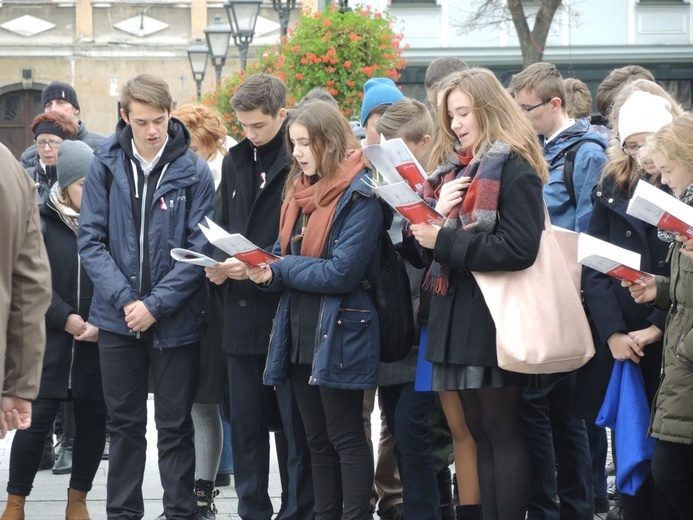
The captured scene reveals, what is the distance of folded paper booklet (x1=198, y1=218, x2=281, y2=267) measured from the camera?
16.3ft

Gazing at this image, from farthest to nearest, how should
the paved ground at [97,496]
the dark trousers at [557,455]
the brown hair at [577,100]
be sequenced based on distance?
the brown hair at [577,100], the paved ground at [97,496], the dark trousers at [557,455]

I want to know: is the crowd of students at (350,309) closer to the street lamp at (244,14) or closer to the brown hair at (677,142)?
the brown hair at (677,142)

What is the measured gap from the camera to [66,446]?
7.39m

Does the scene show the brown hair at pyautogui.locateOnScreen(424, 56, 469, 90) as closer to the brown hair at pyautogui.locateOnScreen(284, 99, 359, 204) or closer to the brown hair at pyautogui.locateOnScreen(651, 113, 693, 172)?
the brown hair at pyautogui.locateOnScreen(284, 99, 359, 204)

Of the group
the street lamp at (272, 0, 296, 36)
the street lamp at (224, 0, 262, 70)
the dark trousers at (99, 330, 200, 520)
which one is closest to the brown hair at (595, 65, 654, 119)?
the dark trousers at (99, 330, 200, 520)

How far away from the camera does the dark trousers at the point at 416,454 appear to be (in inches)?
218

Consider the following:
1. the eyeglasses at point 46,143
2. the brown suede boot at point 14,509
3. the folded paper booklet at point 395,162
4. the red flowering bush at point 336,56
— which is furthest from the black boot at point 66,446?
the red flowering bush at point 336,56

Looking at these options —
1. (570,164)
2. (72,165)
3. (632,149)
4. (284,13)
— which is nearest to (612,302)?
(632,149)

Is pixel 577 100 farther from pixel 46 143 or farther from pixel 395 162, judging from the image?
pixel 46 143

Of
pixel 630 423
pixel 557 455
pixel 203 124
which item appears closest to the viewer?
pixel 630 423

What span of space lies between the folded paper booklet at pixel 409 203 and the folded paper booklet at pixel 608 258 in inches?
24.3

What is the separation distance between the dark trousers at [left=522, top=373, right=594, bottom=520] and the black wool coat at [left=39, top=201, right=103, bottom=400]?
2.24m

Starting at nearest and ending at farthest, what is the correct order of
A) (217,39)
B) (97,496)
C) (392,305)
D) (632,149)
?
1. (632,149)
2. (392,305)
3. (97,496)
4. (217,39)

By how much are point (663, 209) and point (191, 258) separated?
219cm
